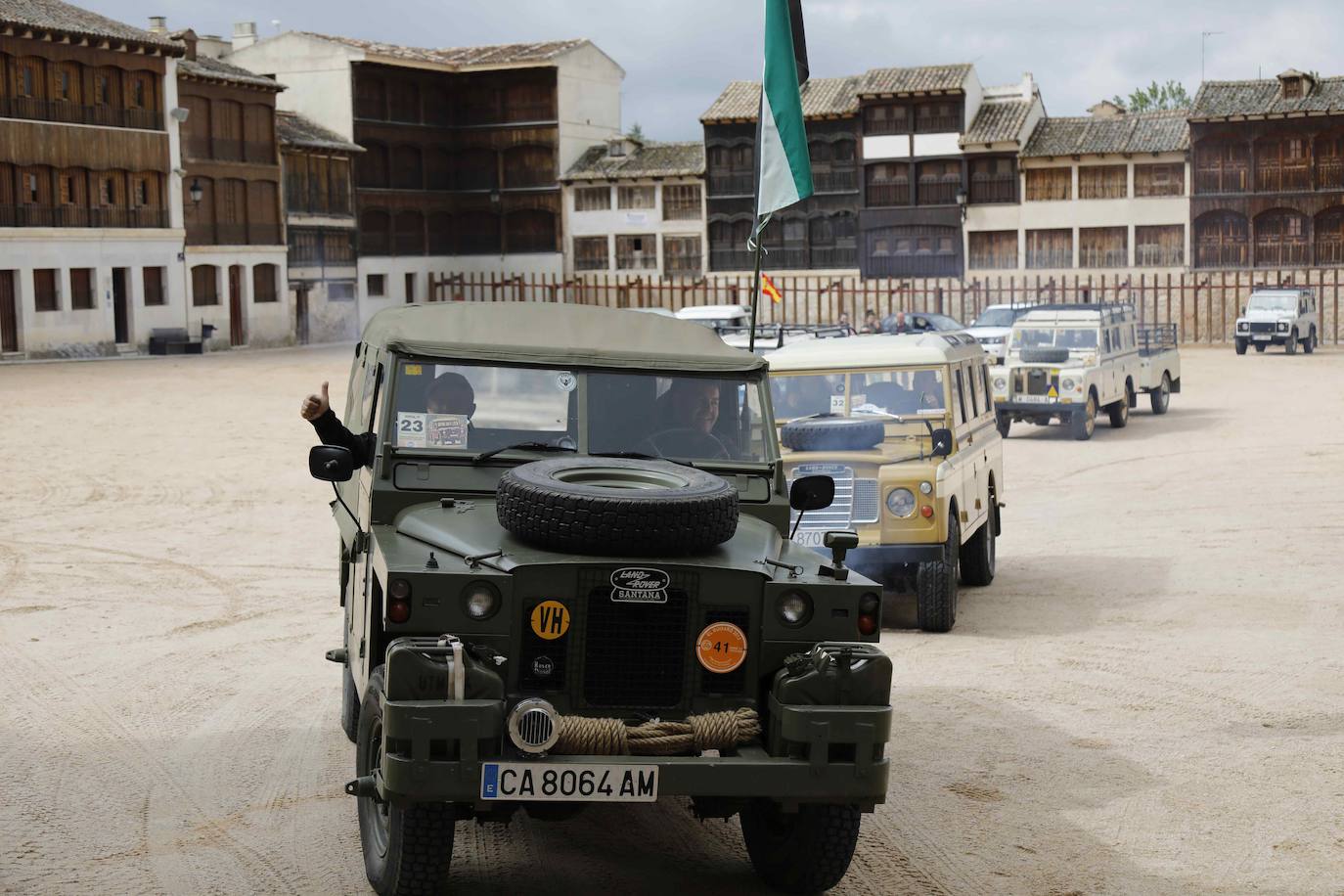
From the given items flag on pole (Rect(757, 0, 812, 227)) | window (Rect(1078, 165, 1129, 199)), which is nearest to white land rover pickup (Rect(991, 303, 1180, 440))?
flag on pole (Rect(757, 0, 812, 227))

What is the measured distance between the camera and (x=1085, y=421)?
27.7 m

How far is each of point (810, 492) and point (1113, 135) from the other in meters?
58.3

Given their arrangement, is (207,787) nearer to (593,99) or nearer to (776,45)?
(776,45)

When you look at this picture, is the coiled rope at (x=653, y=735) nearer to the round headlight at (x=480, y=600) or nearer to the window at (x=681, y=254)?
the round headlight at (x=480, y=600)

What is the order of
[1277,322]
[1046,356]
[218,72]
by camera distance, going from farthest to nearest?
[218,72] < [1277,322] < [1046,356]

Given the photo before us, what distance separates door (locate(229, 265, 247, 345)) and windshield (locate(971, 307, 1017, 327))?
2673cm

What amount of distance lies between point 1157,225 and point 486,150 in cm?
2911

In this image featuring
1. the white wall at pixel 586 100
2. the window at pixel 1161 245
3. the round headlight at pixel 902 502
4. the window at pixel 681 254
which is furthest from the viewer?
the white wall at pixel 586 100

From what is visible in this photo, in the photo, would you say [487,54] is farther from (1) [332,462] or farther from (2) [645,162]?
(1) [332,462]

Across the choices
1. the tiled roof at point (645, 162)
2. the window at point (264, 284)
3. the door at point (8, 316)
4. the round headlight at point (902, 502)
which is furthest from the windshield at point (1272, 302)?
the round headlight at point (902, 502)

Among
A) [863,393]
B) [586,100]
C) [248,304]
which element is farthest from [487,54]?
[863,393]

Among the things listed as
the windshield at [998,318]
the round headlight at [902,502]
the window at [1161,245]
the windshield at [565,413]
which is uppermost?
the window at [1161,245]

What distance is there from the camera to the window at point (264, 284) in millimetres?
58844

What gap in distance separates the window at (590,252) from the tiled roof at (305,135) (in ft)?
36.8
